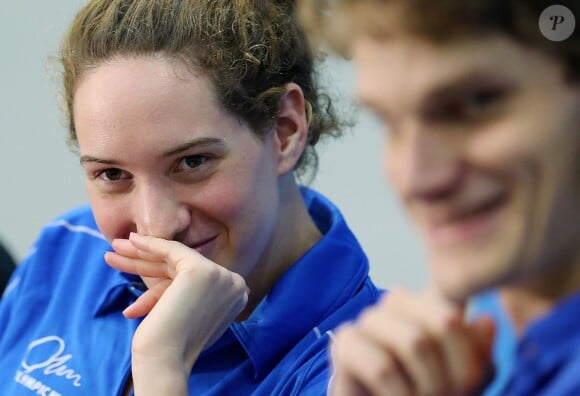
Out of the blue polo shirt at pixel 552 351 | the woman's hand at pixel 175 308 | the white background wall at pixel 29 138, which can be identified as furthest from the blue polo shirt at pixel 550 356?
the white background wall at pixel 29 138

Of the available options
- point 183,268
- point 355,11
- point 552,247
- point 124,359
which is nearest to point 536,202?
point 552,247

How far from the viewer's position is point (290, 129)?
1.29 m

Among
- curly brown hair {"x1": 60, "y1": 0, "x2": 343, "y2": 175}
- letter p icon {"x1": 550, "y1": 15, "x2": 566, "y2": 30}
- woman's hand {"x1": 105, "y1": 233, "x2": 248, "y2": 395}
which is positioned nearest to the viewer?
letter p icon {"x1": 550, "y1": 15, "x2": 566, "y2": 30}

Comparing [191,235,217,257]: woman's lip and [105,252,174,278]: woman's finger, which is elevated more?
[191,235,217,257]: woman's lip

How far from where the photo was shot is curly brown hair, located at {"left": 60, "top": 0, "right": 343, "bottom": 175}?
1.20 metres

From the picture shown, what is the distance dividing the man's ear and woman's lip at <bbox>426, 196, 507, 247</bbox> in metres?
0.70

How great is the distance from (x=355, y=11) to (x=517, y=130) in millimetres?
121

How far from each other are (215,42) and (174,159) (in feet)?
0.53

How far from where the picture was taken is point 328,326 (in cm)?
122

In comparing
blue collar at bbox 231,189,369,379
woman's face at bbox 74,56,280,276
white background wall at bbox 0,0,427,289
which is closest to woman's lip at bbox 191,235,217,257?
woman's face at bbox 74,56,280,276

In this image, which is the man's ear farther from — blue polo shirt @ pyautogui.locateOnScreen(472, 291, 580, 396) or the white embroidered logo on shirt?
blue polo shirt @ pyautogui.locateOnScreen(472, 291, 580, 396)

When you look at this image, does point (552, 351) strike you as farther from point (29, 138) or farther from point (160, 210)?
point (29, 138)

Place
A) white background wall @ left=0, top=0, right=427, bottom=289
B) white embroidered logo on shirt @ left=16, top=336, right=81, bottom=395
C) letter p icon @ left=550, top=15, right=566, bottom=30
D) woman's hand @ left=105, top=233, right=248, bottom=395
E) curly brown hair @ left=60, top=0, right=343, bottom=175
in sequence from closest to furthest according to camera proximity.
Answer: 1. letter p icon @ left=550, top=15, right=566, bottom=30
2. woman's hand @ left=105, top=233, right=248, bottom=395
3. curly brown hair @ left=60, top=0, right=343, bottom=175
4. white embroidered logo on shirt @ left=16, top=336, right=81, bottom=395
5. white background wall @ left=0, top=0, right=427, bottom=289

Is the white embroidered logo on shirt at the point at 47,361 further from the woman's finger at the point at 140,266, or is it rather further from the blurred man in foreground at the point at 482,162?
the blurred man in foreground at the point at 482,162
